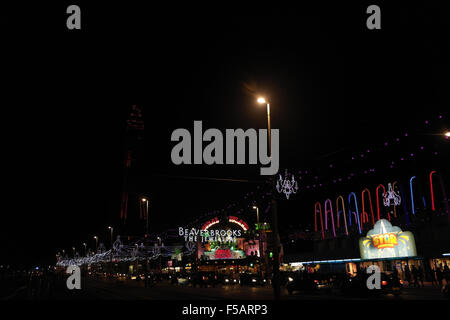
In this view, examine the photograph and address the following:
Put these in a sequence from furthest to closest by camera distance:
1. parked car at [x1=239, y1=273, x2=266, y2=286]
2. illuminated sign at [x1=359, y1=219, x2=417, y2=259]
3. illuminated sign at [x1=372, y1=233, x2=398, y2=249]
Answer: parked car at [x1=239, y1=273, x2=266, y2=286], illuminated sign at [x1=372, y1=233, x2=398, y2=249], illuminated sign at [x1=359, y1=219, x2=417, y2=259]

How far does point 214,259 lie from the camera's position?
9412cm

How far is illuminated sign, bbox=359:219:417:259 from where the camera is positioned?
3297 centimetres

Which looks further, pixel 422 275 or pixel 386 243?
pixel 386 243

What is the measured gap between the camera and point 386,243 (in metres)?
35.0

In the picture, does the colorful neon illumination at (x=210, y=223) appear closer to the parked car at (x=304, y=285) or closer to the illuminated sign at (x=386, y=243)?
the illuminated sign at (x=386, y=243)

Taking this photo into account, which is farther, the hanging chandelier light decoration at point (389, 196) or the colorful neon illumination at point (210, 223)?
the colorful neon illumination at point (210, 223)

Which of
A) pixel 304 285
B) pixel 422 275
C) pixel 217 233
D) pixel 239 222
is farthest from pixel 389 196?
pixel 239 222

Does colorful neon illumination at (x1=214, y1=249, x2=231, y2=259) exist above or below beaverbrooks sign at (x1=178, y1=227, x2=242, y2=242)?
below

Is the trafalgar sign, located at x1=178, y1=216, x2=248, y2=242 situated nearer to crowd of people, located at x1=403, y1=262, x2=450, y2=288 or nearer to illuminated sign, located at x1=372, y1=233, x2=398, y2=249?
illuminated sign, located at x1=372, y1=233, x2=398, y2=249

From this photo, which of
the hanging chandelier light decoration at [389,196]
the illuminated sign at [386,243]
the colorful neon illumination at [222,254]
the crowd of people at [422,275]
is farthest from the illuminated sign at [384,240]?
the colorful neon illumination at [222,254]

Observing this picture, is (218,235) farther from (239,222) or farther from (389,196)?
(389,196)

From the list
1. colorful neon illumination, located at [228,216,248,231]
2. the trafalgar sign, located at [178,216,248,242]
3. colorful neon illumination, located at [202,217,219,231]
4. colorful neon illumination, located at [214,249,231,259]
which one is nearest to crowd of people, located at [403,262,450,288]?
the trafalgar sign, located at [178,216,248,242]

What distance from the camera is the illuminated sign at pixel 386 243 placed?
32969mm
